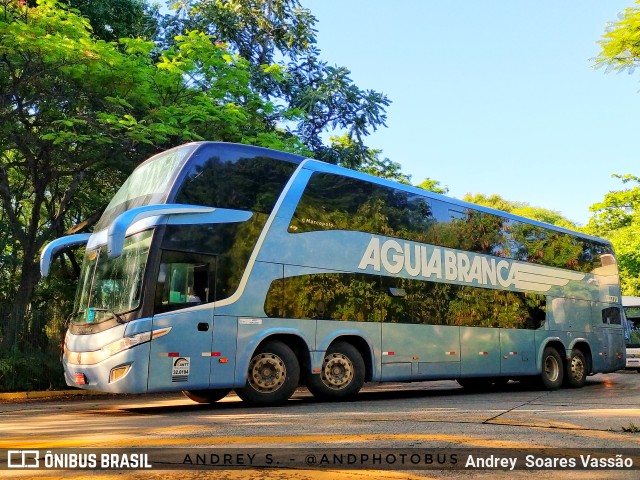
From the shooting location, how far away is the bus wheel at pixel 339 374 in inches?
415

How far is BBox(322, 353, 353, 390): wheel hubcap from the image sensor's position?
1061cm

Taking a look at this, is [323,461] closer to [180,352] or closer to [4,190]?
[180,352]

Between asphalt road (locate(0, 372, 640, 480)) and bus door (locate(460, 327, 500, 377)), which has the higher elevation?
bus door (locate(460, 327, 500, 377))

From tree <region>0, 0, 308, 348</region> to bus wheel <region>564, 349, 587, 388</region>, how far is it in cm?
917

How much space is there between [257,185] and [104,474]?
6173mm

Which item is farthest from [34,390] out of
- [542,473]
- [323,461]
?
[542,473]

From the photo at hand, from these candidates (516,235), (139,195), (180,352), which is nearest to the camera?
(180,352)

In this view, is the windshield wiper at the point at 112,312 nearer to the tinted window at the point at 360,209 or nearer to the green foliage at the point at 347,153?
the tinted window at the point at 360,209

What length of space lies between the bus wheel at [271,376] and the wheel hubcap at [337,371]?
27.9 inches

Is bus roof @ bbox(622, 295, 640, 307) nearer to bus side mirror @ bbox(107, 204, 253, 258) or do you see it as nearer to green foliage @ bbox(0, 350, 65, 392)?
bus side mirror @ bbox(107, 204, 253, 258)

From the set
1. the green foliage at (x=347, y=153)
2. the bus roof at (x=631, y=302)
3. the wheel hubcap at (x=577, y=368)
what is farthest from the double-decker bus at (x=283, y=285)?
the bus roof at (x=631, y=302)

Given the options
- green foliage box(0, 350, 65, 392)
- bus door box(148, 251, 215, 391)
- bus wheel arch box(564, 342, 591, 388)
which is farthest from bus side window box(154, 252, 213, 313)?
bus wheel arch box(564, 342, 591, 388)

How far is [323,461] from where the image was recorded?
498cm

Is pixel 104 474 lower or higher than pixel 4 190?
lower
